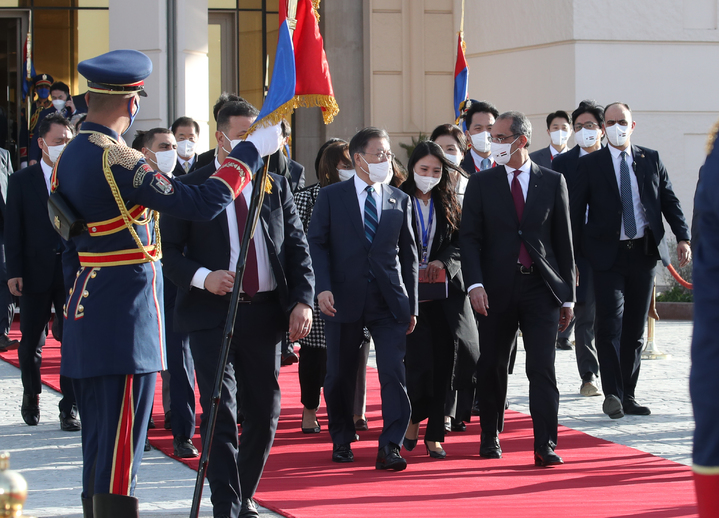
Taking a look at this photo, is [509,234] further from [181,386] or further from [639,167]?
[181,386]

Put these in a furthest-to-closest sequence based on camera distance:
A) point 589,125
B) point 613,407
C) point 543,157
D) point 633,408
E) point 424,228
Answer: point 543,157 < point 589,125 < point 633,408 < point 613,407 < point 424,228

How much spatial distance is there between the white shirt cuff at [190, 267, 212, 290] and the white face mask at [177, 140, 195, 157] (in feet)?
12.0

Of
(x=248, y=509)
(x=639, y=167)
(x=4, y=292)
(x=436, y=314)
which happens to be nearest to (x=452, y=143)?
(x=436, y=314)

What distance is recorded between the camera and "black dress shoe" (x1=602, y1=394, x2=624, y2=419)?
756cm

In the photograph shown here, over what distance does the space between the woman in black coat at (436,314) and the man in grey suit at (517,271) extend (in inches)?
7.9

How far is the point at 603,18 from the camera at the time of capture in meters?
14.6

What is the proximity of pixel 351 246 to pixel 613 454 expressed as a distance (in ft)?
6.54

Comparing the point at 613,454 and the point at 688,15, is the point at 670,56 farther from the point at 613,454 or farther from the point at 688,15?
the point at 613,454

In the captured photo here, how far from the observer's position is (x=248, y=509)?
4918 millimetres

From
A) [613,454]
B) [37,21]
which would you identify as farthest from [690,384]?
[37,21]

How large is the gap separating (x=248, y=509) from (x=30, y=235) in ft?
10.8

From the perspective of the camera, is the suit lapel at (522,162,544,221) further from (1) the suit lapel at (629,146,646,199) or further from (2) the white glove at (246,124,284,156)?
(2) the white glove at (246,124,284,156)

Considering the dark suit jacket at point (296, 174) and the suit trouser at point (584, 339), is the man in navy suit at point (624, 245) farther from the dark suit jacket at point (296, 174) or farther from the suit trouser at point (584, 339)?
the dark suit jacket at point (296, 174)

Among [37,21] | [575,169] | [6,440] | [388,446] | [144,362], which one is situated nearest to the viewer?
[144,362]
